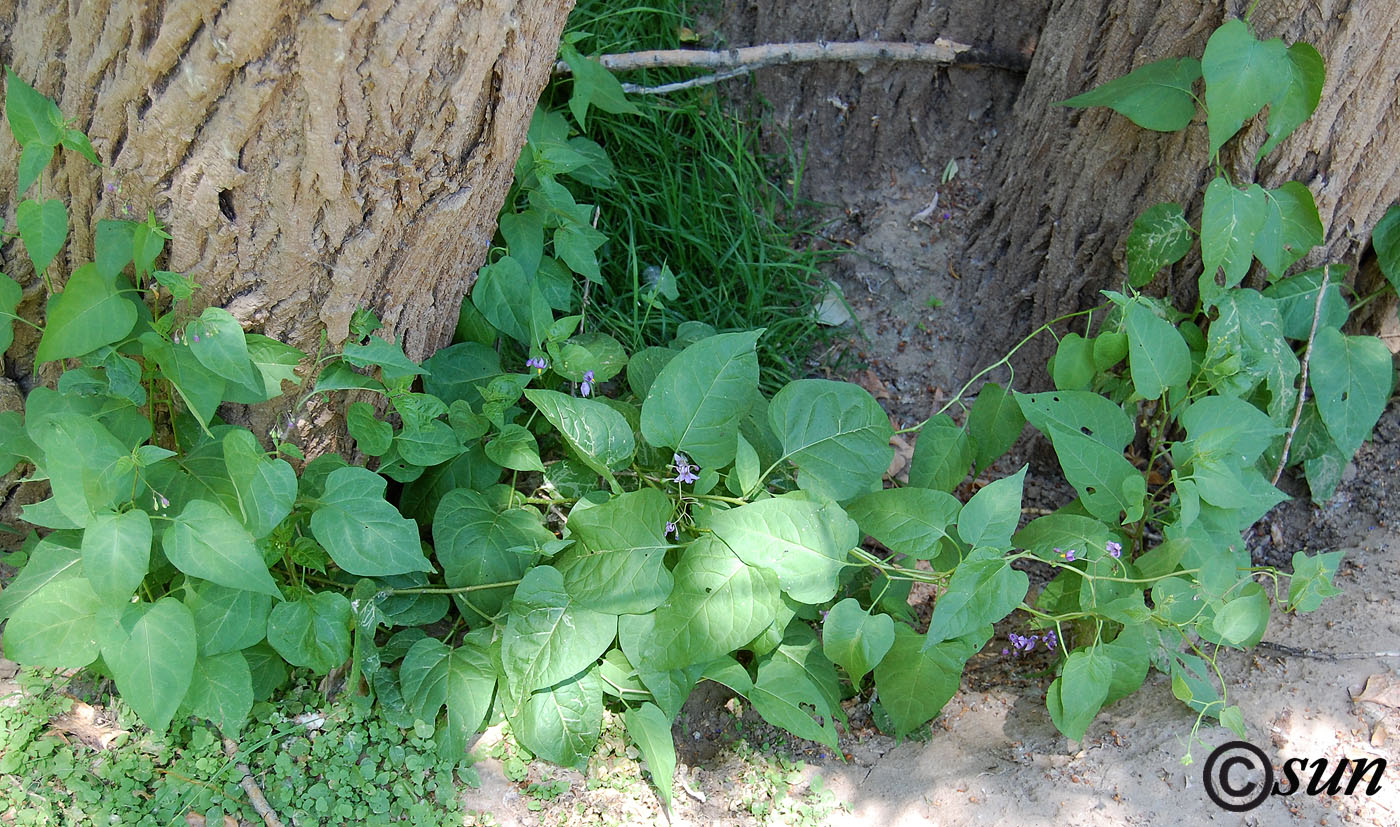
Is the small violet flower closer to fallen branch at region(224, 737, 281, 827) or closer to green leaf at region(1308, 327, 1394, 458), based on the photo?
fallen branch at region(224, 737, 281, 827)

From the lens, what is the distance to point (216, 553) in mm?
1751

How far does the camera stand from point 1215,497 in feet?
7.06

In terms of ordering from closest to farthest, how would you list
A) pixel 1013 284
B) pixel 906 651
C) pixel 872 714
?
1. pixel 906 651
2. pixel 872 714
3. pixel 1013 284

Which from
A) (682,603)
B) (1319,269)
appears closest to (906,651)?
(682,603)

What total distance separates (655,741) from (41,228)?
153 cm

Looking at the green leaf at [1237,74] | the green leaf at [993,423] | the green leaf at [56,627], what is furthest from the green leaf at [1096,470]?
the green leaf at [56,627]

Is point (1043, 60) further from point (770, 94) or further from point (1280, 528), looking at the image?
point (1280, 528)

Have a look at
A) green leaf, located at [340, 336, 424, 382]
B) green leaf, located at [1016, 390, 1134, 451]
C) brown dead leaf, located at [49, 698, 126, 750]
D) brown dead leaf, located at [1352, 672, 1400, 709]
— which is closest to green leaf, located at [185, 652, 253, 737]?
brown dead leaf, located at [49, 698, 126, 750]

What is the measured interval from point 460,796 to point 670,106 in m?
2.02

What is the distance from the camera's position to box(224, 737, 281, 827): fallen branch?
1.92 m

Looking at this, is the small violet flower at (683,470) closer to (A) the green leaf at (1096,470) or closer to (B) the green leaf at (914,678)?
(B) the green leaf at (914,678)

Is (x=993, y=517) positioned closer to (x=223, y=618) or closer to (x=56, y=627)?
(x=223, y=618)

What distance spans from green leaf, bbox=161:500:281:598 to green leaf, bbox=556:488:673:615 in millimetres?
588

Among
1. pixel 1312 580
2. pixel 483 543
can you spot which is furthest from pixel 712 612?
pixel 1312 580
